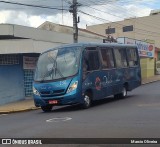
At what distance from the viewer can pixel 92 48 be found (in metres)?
18.9

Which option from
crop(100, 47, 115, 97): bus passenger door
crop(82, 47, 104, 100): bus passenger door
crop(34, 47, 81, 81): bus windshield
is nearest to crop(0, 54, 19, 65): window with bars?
crop(34, 47, 81, 81): bus windshield

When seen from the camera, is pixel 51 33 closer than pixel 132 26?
Yes

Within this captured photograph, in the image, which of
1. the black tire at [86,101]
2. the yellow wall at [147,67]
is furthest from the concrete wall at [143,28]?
the black tire at [86,101]

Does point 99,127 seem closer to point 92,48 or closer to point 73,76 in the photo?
point 73,76

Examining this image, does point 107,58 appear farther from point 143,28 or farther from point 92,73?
point 143,28

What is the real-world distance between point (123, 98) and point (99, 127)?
11.1m

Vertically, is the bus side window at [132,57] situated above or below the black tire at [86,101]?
above

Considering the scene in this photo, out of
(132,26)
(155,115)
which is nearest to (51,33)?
(155,115)

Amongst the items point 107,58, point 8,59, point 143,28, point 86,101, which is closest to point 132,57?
point 107,58

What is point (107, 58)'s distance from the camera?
2025 centimetres

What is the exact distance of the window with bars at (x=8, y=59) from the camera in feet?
80.3

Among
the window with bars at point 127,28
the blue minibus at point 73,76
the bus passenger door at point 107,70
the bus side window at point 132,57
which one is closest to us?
the blue minibus at point 73,76

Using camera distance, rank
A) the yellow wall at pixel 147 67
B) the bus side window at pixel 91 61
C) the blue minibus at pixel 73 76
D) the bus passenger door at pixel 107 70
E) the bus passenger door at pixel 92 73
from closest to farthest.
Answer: the blue minibus at pixel 73 76 < the bus passenger door at pixel 92 73 < the bus side window at pixel 91 61 < the bus passenger door at pixel 107 70 < the yellow wall at pixel 147 67

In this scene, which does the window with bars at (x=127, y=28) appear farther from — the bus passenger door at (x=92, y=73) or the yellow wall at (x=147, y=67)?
the bus passenger door at (x=92, y=73)
